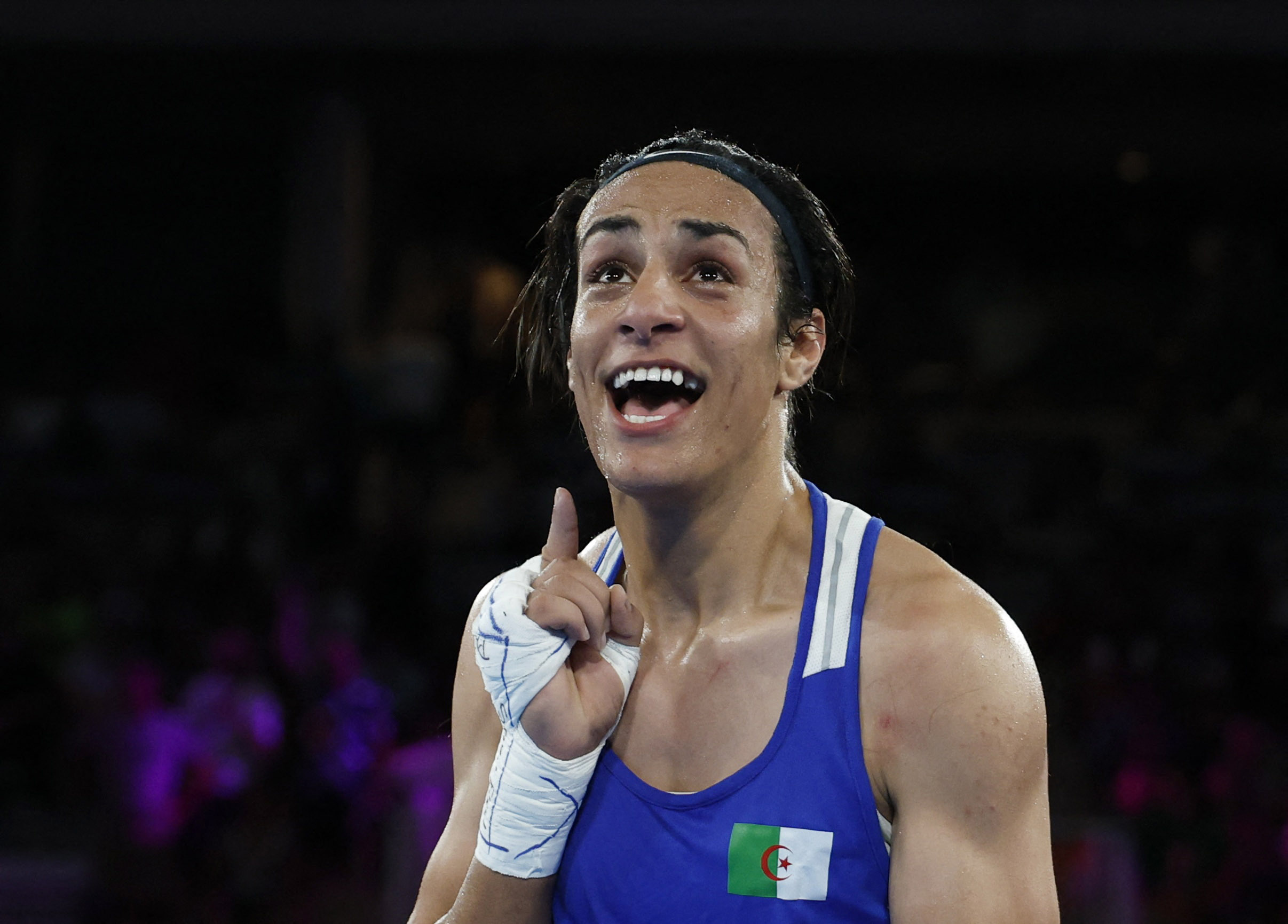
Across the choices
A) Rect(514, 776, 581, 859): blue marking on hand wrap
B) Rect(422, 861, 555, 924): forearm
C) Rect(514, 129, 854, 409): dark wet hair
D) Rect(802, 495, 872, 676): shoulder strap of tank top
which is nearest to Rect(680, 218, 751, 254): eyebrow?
Rect(514, 129, 854, 409): dark wet hair

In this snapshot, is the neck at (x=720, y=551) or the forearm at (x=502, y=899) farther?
the neck at (x=720, y=551)

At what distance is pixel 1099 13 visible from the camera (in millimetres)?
6848

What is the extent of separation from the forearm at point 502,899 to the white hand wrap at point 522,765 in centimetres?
1

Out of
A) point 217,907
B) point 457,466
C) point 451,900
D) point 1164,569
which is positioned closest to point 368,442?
point 457,466

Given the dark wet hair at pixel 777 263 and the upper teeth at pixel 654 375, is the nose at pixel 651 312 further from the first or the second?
the dark wet hair at pixel 777 263

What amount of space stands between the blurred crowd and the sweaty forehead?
0.49 metres

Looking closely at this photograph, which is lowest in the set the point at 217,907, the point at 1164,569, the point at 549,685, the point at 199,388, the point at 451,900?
the point at 217,907

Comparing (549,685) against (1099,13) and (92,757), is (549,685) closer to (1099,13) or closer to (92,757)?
(92,757)

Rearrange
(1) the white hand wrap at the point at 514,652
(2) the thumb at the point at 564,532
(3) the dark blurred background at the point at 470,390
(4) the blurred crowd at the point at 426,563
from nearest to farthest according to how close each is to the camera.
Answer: (1) the white hand wrap at the point at 514,652, (2) the thumb at the point at 564,532, (4) the blurred crowd at the point at 426,563, (3) the dark blurred background at the point at 470,390

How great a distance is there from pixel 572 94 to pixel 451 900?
22.3 ft

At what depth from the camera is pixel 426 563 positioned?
606cm

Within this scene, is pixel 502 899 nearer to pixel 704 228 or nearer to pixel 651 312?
pixel 651 312

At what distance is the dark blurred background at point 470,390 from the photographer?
449 cm

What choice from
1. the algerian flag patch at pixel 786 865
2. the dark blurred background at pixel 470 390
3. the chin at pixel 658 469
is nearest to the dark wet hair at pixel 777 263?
the chin at pixel 658 469
